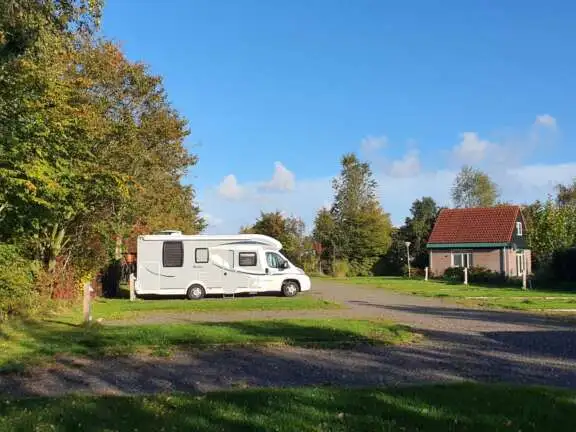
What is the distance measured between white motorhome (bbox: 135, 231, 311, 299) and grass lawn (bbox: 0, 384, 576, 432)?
63.3ft

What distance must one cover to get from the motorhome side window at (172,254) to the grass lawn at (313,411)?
19536 mm

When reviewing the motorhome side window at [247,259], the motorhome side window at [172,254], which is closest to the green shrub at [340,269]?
the motorhome side window at [247,259]

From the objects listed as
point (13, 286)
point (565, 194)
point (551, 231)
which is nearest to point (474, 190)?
point (565, 194)

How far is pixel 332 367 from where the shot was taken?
9742 mm

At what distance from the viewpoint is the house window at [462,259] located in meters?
52.5

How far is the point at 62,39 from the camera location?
12273mm

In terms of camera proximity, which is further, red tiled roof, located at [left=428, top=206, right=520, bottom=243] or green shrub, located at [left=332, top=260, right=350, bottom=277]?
green shrub, located at [left=332, top=260, right=350, bottom=277]

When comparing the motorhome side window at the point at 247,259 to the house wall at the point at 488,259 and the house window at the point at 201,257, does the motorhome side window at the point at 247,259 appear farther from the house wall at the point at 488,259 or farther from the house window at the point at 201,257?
the house wall at the point at 488,259

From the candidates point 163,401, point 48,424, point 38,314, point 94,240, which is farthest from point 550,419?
point 94,240

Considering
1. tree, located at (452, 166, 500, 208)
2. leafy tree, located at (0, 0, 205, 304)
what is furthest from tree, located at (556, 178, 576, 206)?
leafy tree, located at (0, 0, 205, 304)

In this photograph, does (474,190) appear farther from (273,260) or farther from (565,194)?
(273,260)

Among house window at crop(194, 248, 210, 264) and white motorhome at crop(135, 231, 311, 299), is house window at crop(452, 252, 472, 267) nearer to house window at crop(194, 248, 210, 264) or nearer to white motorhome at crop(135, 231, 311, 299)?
white motorhome at crop(135, 231, 311, 299)

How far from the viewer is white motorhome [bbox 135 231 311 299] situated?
2684 centimetres

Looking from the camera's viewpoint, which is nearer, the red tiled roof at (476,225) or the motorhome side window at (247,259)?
the motorhome side window at (247,259)
